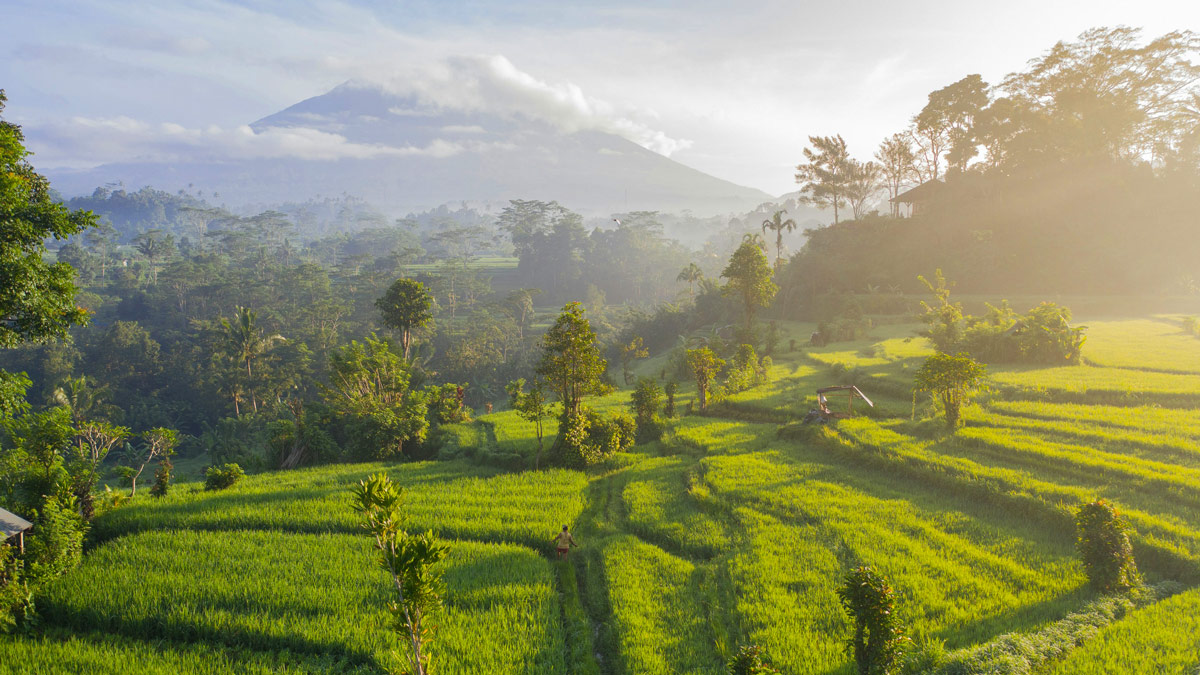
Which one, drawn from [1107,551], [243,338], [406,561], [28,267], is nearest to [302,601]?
[406,561]

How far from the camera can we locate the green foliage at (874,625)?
628 centimetres

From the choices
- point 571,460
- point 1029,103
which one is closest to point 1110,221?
point 1029,103

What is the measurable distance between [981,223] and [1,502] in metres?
57.6

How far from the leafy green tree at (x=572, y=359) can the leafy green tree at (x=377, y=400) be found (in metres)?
6.23

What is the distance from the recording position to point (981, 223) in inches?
1745

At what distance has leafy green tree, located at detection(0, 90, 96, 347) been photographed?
8508 mm

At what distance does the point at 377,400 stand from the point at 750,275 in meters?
21.4

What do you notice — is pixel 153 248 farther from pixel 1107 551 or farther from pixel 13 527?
pixel 1107 551

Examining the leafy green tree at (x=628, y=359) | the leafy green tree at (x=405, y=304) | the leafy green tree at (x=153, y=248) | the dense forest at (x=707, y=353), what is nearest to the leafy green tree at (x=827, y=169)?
the dense forest at (x=707, y=353)

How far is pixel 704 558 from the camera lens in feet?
34.1

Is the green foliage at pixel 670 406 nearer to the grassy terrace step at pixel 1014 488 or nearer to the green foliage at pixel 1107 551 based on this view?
the grassy terrace step at pixel 1014 488

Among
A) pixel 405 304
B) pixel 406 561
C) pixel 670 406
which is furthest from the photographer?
pixel 405 304

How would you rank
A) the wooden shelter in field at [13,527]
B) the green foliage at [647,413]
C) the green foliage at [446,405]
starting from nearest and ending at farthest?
the wooden shelter in field at [13,527], the green foliage at [647,413], the green foliage at [446,405]

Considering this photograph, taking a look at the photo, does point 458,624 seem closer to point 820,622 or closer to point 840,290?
point 820,622
